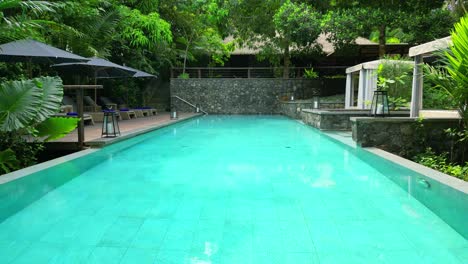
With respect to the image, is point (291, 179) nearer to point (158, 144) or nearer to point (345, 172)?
point (345, 172)

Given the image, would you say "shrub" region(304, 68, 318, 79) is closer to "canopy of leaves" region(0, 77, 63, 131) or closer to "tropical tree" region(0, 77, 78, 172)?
"tropical tree" region(0, 77, 78, 172)

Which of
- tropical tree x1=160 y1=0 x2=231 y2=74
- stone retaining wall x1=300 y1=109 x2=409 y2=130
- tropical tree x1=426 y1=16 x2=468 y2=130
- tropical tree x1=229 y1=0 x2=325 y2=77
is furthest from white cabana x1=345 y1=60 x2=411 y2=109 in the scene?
tropical tree x1=160 y1=0 x2=231 y2=74

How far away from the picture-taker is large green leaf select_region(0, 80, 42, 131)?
16.3ft

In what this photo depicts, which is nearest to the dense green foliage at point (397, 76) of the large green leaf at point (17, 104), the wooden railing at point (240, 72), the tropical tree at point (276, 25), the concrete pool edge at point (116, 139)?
the tropical tree at point (276, 25)

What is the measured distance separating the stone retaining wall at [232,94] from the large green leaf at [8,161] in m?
17.4

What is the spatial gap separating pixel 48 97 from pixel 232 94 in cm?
1731

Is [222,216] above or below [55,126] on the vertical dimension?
below

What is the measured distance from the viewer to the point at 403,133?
6965 mm

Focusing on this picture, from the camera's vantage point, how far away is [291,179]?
5480mm

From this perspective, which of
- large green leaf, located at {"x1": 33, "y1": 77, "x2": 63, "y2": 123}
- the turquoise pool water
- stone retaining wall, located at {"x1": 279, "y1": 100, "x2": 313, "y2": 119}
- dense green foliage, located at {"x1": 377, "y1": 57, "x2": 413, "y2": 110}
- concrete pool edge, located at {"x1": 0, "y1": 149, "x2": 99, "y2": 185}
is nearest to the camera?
the turquoise pool water

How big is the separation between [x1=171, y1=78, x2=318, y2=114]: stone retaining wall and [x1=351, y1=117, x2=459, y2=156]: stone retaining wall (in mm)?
15244

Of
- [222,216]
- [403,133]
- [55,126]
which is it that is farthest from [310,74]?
[222,216]

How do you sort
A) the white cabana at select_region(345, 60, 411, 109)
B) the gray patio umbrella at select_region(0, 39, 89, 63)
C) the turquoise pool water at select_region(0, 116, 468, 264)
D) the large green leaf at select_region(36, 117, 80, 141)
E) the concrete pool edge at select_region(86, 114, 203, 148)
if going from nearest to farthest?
the turquoise pool water at select_region(0, 116, 468, 264) → the large green leaf at select_region(36, 117, 80, 141) → the gray patio umbrella at select_region(0, 39, 89, 63) → the concrete pool edge at select_region(86, 114, 203, 148) → the white cabana at select_region(345, 60, 411, 109)

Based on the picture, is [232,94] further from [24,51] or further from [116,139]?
[24,51]
